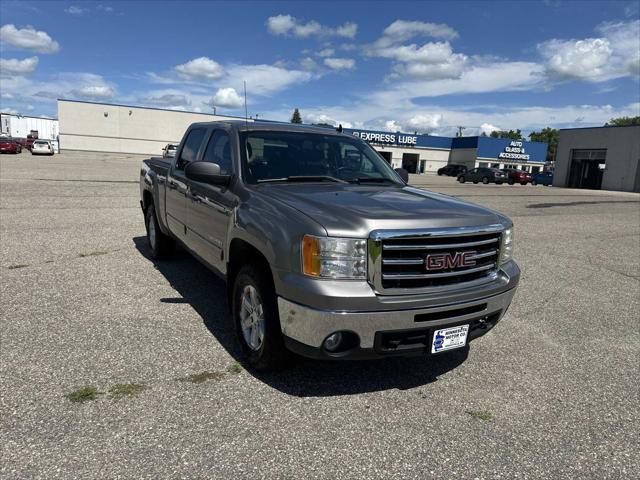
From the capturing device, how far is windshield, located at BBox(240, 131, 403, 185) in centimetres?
404

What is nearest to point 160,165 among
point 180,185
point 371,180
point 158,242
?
point 158,242

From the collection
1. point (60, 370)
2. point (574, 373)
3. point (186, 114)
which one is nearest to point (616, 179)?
point (574, 373)

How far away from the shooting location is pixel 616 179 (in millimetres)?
39875

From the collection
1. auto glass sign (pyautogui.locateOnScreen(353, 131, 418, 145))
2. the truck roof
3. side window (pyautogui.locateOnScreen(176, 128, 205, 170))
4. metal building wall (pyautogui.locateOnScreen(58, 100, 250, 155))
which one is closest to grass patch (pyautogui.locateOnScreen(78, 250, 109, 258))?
side window (pyautogui.locateOnScreen(176, 128, 205, 170))

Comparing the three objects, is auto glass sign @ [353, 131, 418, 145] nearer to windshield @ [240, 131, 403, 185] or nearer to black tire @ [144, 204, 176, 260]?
black tire @ [144, 204, 176, 260]

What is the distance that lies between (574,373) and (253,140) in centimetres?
336

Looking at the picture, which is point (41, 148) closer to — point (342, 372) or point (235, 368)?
point (235, 368)

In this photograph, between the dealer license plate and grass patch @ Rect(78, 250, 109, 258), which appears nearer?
the dealer license plate

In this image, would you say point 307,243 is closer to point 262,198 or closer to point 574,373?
point 262,198

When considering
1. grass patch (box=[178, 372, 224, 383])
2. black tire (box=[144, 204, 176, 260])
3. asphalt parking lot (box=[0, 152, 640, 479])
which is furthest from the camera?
black tire (box=[144, 204, 176, 260])

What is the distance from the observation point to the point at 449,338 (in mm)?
3111

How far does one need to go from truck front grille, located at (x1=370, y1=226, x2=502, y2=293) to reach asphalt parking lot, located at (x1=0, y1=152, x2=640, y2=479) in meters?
0.87

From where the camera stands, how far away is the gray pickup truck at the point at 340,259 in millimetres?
2822

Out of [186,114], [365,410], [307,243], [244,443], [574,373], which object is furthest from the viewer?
[186,114]
